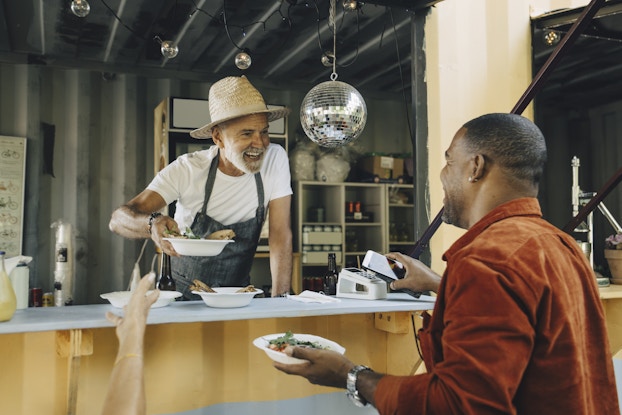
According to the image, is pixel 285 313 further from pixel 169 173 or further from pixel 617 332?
pixel 617 332

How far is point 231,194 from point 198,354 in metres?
1.38

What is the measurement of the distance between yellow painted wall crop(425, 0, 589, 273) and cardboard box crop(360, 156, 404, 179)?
259 centimetres

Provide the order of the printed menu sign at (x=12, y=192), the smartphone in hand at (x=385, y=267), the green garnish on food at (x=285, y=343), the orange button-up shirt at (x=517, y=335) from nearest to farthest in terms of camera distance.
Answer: the orange button-up shirt at (x=517, y=335) < the green garnish on food at (x=285, y=343) < the smartphone in hand at (x=385, y=267) < the printed menu sign at (x=12, y=192)

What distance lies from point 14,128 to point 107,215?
1183 mm

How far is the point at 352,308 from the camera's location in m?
2.30

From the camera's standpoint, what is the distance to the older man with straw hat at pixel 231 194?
3348 millimetres

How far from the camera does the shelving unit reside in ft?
19.5

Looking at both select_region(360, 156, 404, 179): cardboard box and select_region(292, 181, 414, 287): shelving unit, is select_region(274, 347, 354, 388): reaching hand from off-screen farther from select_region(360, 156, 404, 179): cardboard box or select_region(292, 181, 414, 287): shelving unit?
select_region(360, 156, 404, 179): cardboard box

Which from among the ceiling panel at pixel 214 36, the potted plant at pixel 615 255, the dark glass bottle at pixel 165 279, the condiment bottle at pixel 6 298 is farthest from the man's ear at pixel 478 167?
the potted plant at pixel 615 255

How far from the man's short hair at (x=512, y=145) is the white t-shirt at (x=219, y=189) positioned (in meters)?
2.25

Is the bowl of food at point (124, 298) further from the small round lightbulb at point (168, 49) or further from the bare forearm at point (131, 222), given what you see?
the small round lightbulb at point (168, 49)

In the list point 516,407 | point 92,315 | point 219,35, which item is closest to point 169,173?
point 92,315

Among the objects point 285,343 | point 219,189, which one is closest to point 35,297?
point 219,189

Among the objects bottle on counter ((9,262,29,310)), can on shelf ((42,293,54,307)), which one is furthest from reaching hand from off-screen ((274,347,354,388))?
can on shelf ((42,293,54,307))
